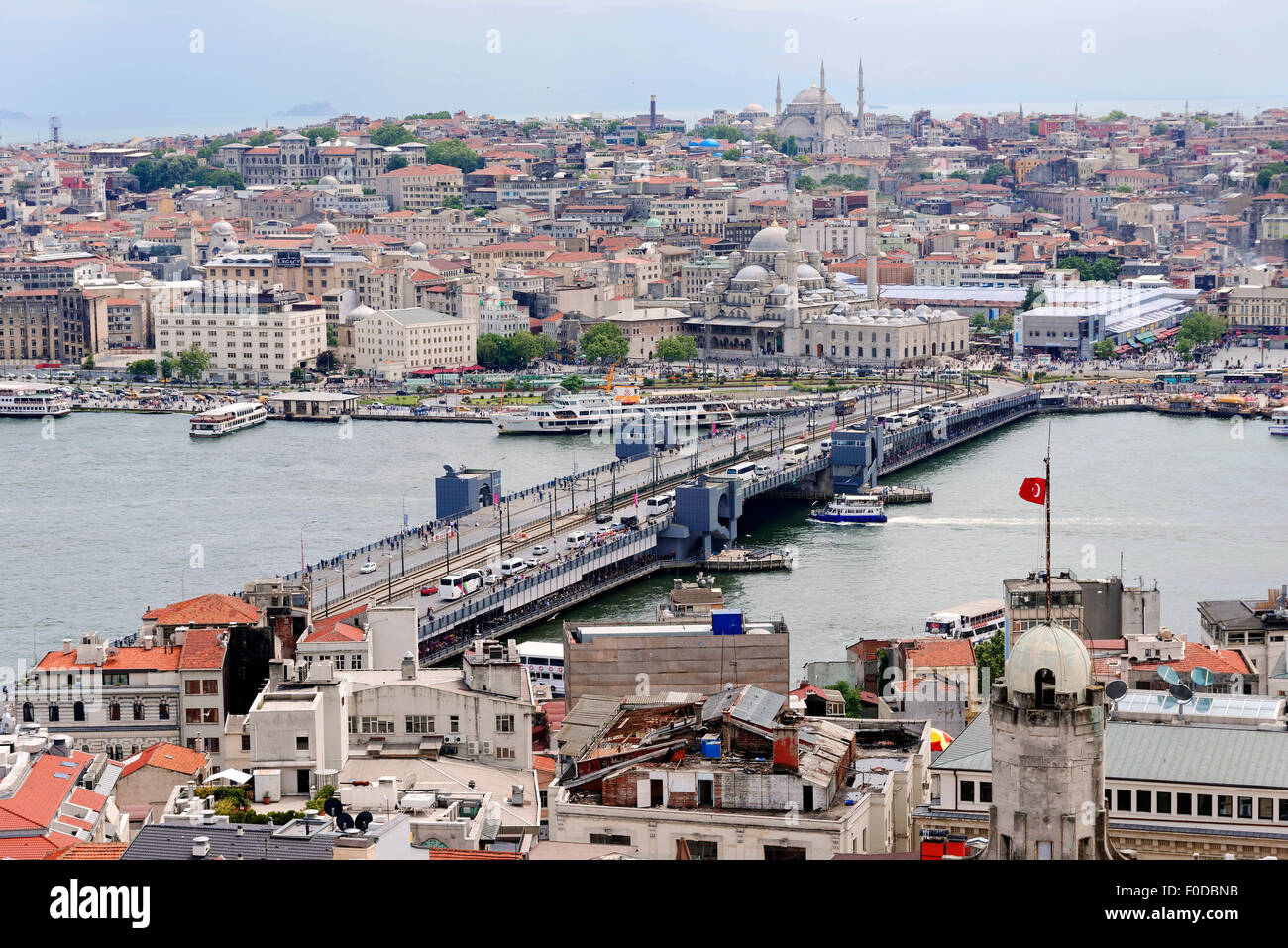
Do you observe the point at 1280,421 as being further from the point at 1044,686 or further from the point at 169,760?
the point at 1044,686

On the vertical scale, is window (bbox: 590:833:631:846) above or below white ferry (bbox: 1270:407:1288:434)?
above

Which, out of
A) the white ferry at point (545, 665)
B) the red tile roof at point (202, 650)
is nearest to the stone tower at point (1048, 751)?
the red tile roof at point (202, 650)

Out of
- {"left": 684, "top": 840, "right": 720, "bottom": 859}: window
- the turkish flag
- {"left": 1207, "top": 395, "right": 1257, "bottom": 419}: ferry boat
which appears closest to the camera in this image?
{"left": 684, "top": 840, "right": 720, "bottom": 859}: window

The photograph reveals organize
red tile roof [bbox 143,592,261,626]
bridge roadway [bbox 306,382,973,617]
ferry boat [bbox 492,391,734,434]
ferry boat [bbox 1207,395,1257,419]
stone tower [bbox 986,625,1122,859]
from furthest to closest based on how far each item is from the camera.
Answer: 1. ferry boat [bbox 1207,395,1257,419]
2. ferry boat [bbox 492,391,734,434]
3. bridge roadway [bbox 306,382,973,617]
4. red tile roof [bbox 143,592,261,626]
5. stone tower [bbox 986,625,1122,859]

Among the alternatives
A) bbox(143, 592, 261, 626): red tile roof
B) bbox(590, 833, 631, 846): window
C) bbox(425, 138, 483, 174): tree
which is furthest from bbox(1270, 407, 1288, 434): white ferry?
bbox(425, 138, 483, 174): tree

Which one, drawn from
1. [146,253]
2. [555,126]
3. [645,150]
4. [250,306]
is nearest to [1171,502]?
[250,306]

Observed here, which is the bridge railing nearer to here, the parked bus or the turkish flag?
the parked bus
